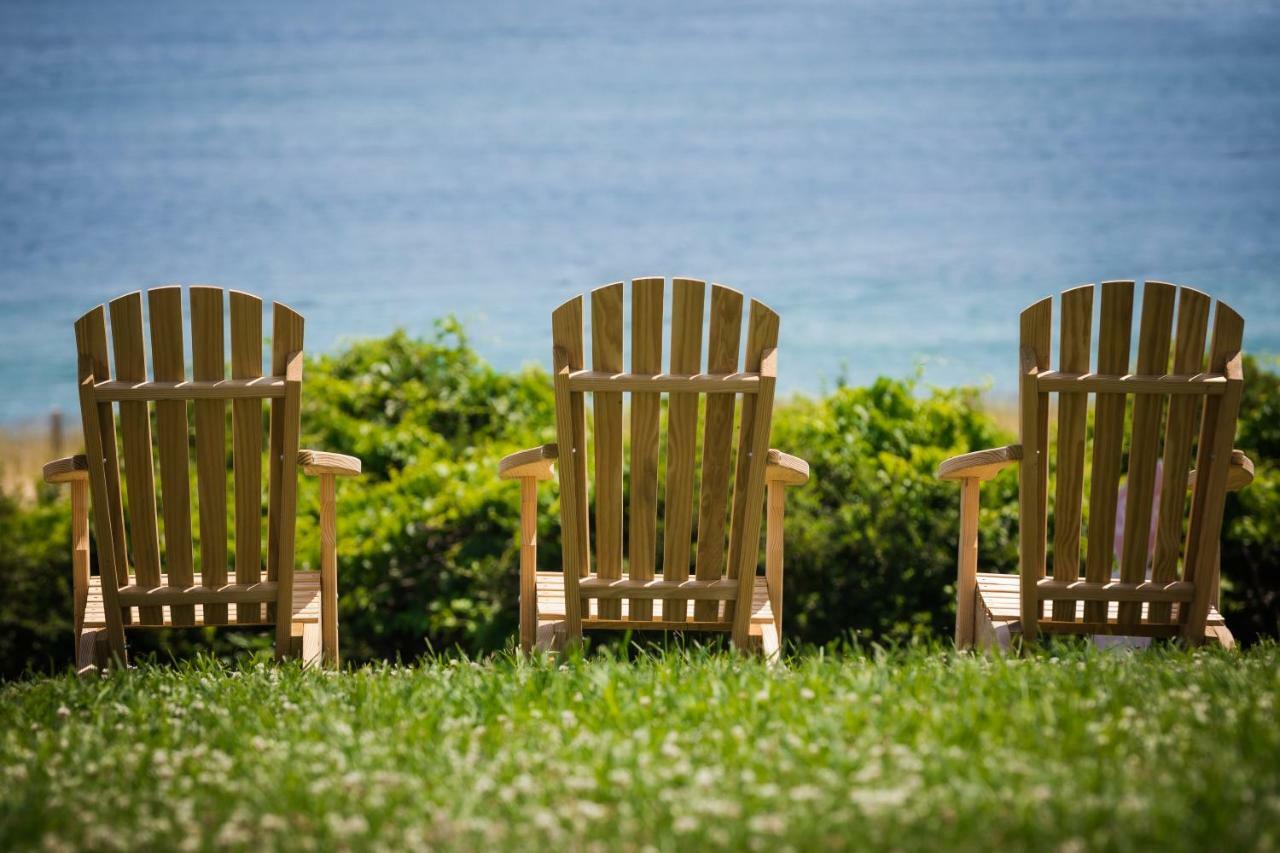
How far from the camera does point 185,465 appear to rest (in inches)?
136

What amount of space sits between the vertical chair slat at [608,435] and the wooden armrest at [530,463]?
0.49 ft

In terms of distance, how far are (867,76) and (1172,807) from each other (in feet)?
88.8

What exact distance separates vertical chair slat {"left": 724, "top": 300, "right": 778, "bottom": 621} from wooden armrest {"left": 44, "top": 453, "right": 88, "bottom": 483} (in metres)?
1.92

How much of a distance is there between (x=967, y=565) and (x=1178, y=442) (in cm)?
72

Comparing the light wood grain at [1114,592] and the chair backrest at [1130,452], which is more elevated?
the chair backrest at [1130,452]

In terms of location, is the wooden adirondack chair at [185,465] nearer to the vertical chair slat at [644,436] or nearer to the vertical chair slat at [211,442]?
the vertical chair slat at [211,442]

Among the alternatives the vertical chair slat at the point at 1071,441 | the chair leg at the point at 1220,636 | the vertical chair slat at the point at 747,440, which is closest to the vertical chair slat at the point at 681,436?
the vertical chair slat at the point at 747,440

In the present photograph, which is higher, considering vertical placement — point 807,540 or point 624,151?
point 624,151

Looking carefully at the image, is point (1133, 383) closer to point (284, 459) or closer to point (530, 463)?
point (530, 463)

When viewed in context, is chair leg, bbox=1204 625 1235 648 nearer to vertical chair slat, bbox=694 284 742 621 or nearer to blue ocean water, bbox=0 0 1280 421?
vertical chair slat, bbox=694 284 742 621

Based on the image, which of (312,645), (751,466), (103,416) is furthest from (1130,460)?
(103,416)

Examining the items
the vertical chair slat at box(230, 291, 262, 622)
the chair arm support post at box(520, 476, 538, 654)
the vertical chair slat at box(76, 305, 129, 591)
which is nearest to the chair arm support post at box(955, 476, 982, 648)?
the chair arm support post at box(520, 476, 538, 654)

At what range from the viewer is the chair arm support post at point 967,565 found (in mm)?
3684

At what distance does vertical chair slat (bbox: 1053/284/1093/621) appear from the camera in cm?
Result: 337
